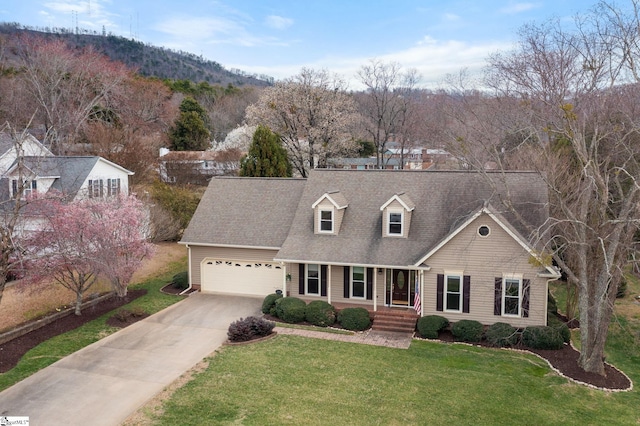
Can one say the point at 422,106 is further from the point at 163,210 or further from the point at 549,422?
the point at 549,422

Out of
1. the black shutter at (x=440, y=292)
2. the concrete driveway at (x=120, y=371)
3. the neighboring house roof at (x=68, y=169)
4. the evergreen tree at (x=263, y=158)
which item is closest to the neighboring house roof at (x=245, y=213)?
the concrete driveway at (x=120, y=371)

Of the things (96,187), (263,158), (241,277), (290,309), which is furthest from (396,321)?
(96,187)

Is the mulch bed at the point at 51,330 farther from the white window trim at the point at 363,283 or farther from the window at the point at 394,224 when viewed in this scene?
the window at the point at 394,224

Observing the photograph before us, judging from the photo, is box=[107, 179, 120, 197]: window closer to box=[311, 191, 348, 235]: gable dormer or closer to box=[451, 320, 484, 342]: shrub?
box=[311, 191, 348, 235]: gable dormer

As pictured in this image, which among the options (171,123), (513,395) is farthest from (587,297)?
(171,123)

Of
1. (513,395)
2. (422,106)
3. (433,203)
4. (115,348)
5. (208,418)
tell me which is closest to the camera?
(208,418)

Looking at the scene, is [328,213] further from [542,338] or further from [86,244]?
[86,244]
